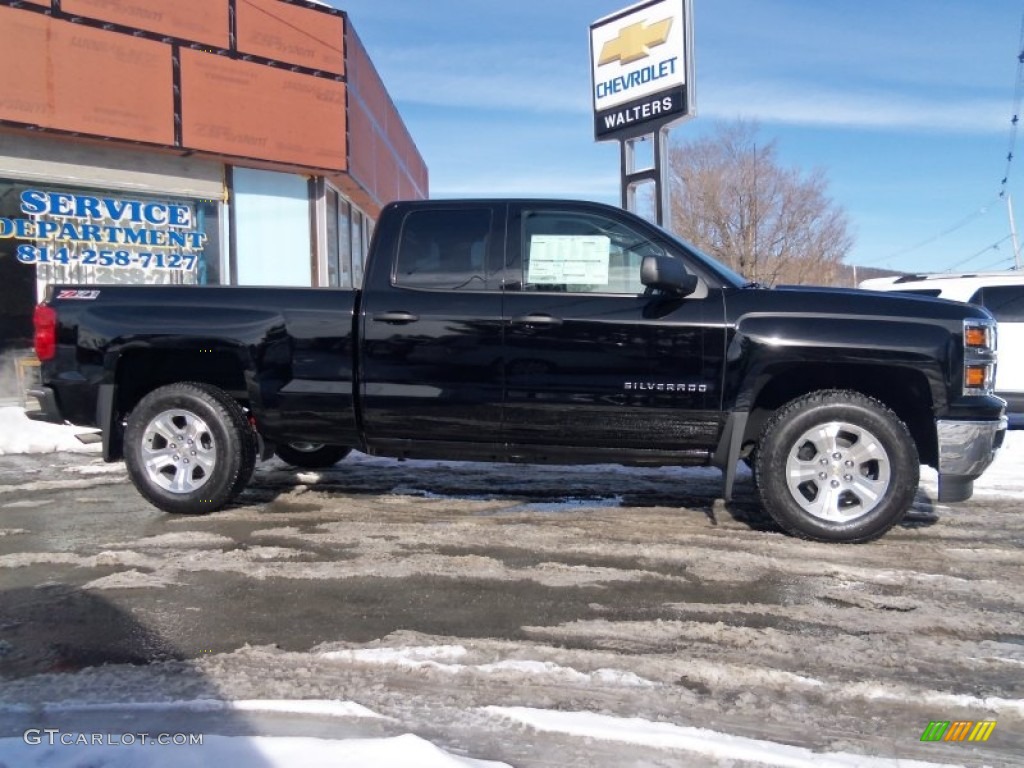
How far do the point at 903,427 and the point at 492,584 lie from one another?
247 cm

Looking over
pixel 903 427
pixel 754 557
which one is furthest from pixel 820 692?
pixel 903 427

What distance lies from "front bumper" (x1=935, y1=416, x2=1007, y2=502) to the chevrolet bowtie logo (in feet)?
26.8

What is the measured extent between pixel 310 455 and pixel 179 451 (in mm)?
1617

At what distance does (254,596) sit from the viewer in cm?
377

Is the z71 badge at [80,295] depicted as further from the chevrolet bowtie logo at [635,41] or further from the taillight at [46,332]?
the chevrolet bowtie logo at [635,41]

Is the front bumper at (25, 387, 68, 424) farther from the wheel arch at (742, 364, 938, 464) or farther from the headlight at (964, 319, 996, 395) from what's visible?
the headlight at (964, 319, 996, 395)

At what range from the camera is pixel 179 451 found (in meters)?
5.19

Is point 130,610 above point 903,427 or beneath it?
beneath

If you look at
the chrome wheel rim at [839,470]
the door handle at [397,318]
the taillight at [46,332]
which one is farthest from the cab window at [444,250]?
the taillight at [46,332]

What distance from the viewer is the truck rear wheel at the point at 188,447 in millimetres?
5121

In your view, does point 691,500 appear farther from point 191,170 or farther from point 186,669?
point 191,170

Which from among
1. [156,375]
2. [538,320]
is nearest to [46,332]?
[156,375]
